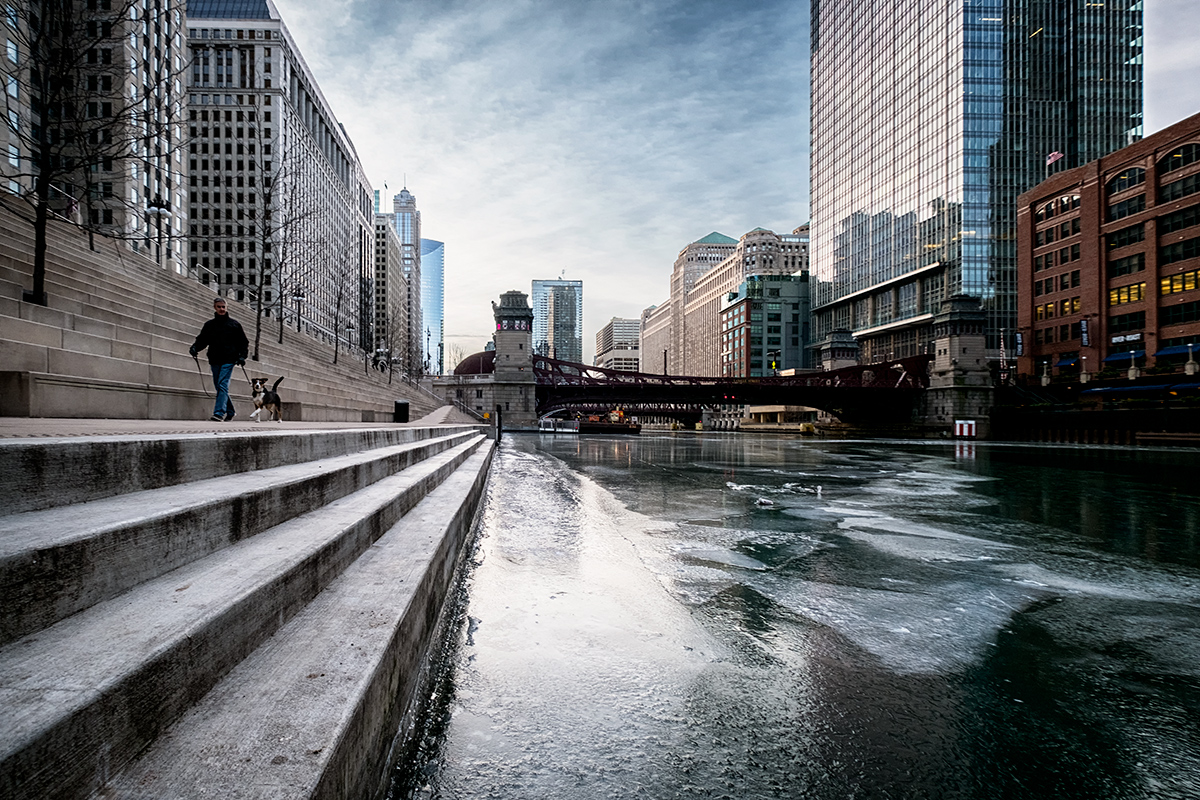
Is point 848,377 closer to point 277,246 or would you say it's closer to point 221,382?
point 277,246

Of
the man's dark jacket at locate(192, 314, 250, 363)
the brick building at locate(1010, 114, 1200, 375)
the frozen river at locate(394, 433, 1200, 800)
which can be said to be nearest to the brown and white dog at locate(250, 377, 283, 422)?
the man's dark jacket at locate(192, 314, 250, 363)

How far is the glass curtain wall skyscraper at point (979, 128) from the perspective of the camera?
7419 centimetres

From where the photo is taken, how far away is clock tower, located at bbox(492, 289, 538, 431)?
67875 millimetres

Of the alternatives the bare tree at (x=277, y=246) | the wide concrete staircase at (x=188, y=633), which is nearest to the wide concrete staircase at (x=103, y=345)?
the bare tree at (x=277, y=246)

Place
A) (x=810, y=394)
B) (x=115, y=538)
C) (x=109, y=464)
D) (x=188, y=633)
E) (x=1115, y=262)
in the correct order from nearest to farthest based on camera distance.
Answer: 1. (x=188, y=633)
2. (x=115, y=538)
3. (x=109, y=464)
4. (x=1115, y=262)
5. (x=810, y=394)


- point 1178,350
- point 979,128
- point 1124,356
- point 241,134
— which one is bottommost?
point 1124,356

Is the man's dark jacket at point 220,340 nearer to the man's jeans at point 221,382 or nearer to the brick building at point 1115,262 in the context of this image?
the man's jeans at point 221,382

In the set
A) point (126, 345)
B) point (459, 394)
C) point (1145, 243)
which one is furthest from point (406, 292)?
point (126, 345)

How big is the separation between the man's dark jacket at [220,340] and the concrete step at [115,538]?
6.50 meters

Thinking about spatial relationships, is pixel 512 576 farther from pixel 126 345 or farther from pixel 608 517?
pixel 126 345

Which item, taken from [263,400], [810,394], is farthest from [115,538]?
[810,394]

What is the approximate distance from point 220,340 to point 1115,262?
6509 cm

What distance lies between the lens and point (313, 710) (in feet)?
5.14

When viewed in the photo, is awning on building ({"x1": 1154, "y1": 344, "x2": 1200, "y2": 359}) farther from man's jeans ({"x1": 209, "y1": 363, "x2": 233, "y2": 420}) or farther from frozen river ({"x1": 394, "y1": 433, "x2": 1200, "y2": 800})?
man's jeans ({"x1": 209, "y1": 363, "x2": 233, "y2": 420})
